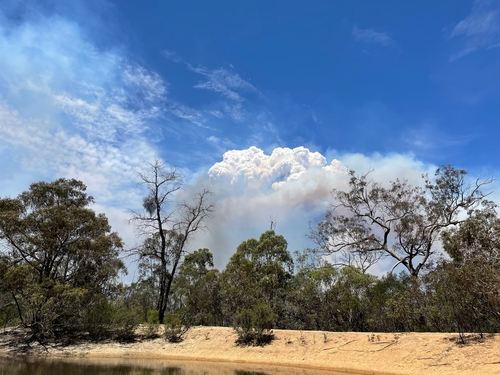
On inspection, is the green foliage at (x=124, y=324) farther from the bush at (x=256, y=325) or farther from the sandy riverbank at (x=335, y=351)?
the bush at (x=256, y=325)

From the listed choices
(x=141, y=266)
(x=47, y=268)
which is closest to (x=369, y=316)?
(x=47, y=268)

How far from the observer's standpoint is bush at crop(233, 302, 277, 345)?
23359 mm

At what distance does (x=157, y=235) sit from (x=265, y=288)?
10.4m

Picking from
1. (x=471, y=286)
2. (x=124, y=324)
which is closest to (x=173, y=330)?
(x=124, y=324)

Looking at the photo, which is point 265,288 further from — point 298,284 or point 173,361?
point 173,361

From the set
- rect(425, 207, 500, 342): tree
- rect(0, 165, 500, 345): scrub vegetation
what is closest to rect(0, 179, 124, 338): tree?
rect(0, 165, 500, 345): scrub vegetation

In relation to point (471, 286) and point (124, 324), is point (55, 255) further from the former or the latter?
point (471, 286)

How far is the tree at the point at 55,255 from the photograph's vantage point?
78.5 ft

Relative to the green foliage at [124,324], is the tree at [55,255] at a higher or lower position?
higher

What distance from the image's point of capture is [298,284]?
29.7 m

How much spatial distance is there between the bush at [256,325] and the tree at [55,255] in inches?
417

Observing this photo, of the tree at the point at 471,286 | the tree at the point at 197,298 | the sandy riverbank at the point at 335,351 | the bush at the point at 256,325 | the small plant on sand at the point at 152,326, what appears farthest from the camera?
the tree at the point at 197,298

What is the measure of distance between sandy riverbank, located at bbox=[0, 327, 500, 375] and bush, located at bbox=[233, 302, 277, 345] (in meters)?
0.59

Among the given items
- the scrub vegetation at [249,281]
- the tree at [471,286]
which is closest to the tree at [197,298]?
the scrub vegetation at [249,281]
